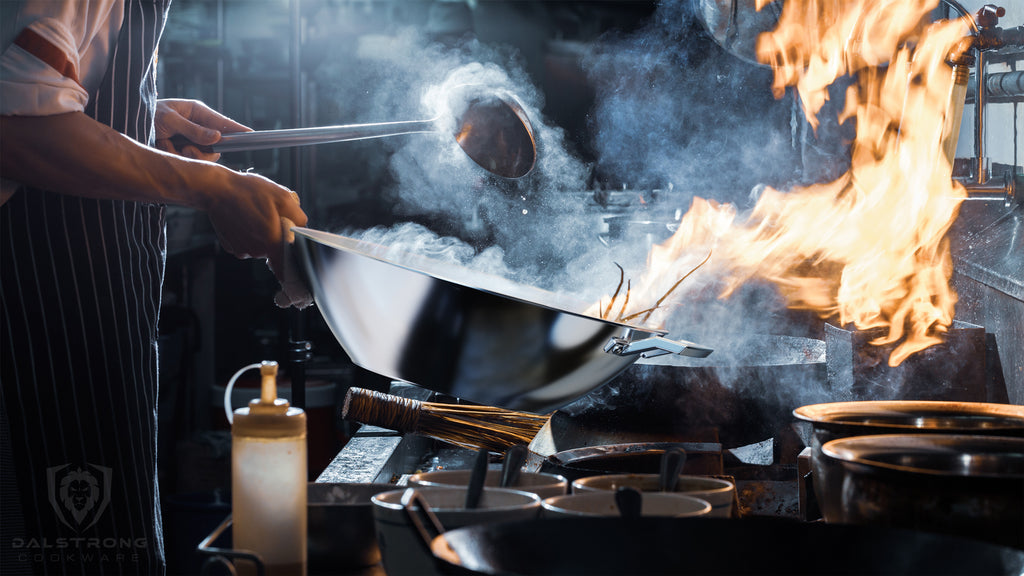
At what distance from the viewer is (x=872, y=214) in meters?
2.64

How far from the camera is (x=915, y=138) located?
2.68m

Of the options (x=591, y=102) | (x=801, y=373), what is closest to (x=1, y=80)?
(x=801, y=373)

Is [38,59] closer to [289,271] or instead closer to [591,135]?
[289,271]

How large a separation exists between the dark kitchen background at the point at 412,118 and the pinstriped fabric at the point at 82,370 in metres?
3.11

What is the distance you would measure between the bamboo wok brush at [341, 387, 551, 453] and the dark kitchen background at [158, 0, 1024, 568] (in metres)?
2.70

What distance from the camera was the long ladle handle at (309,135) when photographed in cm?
166

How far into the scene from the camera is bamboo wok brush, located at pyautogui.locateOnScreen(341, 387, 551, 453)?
1923mm

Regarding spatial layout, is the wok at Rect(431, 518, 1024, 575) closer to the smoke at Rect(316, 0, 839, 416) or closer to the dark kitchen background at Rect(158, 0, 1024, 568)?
the smoke at Rect(316, 0, 839, 416)

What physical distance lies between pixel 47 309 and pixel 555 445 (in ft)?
3.23

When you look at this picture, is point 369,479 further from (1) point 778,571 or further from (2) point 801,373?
(1) point 778,571

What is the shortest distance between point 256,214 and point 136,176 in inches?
8.8

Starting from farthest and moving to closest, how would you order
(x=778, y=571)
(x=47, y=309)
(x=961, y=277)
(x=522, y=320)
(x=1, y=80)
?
(x=961, y=277) < (x=47, y=309) < (x=1, y=80) < (x=522, y=320) < (x=778, y=571)

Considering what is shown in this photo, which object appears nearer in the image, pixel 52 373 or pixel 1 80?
pixel 1 80

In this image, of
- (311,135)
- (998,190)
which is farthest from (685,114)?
(311,135)
